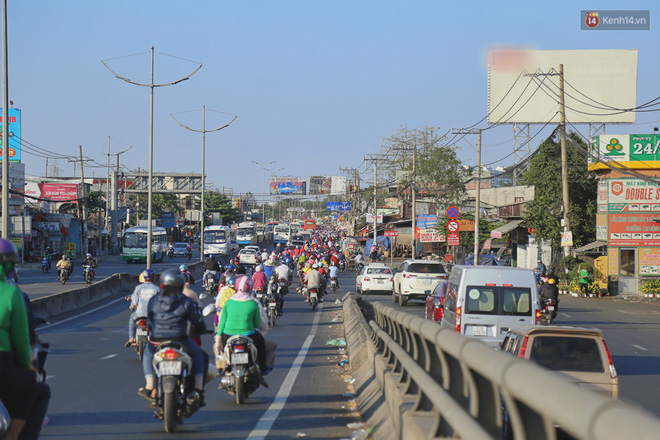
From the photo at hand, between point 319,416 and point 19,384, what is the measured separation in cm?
503

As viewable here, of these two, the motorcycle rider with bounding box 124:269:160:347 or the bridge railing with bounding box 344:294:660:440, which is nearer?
the bridge railing with bounding box 344:294:660:440

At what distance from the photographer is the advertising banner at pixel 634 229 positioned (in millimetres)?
38812

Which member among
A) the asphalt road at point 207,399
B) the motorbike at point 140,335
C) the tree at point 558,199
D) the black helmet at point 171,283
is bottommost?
the asphalt road at point 207,399

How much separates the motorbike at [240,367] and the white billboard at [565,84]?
187 feet

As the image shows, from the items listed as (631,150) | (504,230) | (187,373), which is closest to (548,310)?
(187,373)

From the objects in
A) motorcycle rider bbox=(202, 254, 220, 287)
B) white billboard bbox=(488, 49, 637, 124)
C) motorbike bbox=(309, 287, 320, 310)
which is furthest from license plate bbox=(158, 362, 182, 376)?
white billboard bbox=(488, 49, 637, 124)

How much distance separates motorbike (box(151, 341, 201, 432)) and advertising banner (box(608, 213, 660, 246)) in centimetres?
3416

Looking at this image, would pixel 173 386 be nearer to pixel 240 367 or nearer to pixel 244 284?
pixel 240 367

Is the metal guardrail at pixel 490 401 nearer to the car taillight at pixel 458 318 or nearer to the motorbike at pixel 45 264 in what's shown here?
the car taillight at pixel 458 318

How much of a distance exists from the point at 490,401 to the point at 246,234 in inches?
3686

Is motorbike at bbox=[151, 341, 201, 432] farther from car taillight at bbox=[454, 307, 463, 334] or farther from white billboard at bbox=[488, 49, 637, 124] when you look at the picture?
white billboard at bbox=[488, 49, 637, 124]

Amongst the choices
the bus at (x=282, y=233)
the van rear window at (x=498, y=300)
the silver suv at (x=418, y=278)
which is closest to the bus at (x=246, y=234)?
the bus at (x=282, y=233)

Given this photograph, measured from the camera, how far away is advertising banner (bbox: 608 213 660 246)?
3881 cm

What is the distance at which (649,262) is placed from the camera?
3866 centimetres
